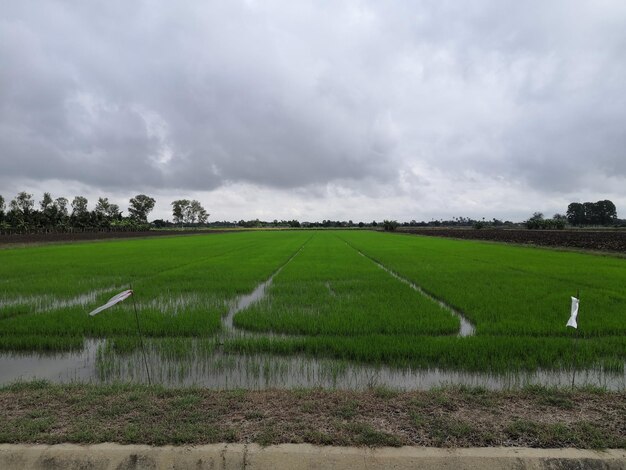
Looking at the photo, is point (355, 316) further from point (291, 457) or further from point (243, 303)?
point (291, 457)

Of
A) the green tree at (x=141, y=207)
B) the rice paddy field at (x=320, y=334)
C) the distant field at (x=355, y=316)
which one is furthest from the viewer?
the green tree at (x=141, y=207)

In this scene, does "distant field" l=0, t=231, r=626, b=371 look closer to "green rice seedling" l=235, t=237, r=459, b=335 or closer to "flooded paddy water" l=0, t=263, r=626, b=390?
"green rice seedling" l=235, t=237, r=459, b=335

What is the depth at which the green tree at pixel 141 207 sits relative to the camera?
5477 inches

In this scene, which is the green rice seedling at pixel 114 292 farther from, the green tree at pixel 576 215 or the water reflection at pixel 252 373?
the green tree at pixel 576 215

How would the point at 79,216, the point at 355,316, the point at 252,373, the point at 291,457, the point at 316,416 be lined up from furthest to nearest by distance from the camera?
the point at 79,216
the point at 355,316
the point at 252,373
the point at 316,416
the point at 291,457

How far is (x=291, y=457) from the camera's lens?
2994 millimetres

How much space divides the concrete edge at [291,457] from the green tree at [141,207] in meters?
146

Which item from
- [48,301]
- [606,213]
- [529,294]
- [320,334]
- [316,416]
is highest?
[606,213]

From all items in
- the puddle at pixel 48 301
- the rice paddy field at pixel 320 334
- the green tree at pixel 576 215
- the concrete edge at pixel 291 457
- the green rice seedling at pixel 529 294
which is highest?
the green tree at pixel 576 215

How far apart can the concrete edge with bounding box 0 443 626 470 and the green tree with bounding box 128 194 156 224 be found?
146365 millimetres

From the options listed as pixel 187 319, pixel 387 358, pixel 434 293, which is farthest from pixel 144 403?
pixel 434 293

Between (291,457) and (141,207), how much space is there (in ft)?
500

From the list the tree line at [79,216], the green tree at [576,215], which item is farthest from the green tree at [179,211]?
the green tree at [576,215]

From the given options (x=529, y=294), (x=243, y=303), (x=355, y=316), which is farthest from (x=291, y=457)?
(x=529, y=294)
